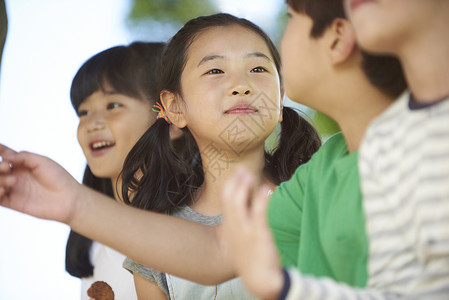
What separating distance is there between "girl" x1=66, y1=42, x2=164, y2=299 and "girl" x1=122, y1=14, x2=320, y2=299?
183 mm

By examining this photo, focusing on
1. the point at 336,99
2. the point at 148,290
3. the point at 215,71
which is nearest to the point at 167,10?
the point at 215,71

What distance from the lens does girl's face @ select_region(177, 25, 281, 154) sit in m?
1.20

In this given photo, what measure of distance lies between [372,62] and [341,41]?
0.04m

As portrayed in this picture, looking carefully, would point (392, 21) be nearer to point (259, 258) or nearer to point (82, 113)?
point (259, 258)

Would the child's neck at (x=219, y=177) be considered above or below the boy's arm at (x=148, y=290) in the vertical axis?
above

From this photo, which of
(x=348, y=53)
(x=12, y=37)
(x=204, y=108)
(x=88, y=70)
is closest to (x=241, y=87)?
(x=204, y=108)

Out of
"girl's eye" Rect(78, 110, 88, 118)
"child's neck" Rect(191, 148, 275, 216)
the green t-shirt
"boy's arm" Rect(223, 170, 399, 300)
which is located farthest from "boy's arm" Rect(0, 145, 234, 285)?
"girl's eye" Rect(78, 110, 88, 118)

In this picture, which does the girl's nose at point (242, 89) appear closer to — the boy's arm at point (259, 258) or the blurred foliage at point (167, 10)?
the blurred foliage at point (167, 10)

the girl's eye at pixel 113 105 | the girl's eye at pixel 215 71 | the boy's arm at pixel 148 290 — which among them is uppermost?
the girl's eye at pixel 215 71

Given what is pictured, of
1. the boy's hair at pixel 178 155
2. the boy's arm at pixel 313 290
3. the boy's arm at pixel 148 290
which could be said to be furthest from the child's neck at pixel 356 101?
the boy's arm at pixel 148 290

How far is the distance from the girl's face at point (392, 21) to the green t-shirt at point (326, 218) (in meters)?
0.17

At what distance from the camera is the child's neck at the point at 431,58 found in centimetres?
52

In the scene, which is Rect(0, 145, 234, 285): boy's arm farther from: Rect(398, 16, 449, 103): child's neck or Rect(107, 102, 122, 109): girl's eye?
Rect(107, 102, 122, 109): girl's eye

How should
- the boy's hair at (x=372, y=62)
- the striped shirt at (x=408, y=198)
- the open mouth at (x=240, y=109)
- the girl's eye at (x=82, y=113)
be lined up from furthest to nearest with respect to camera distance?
the girl's eye at (x=82, y=113) < the open mouth at (x=240, y=109) < the boy's hair at (x=372, y=62) < the striped shirt at (x=408, y=198)
